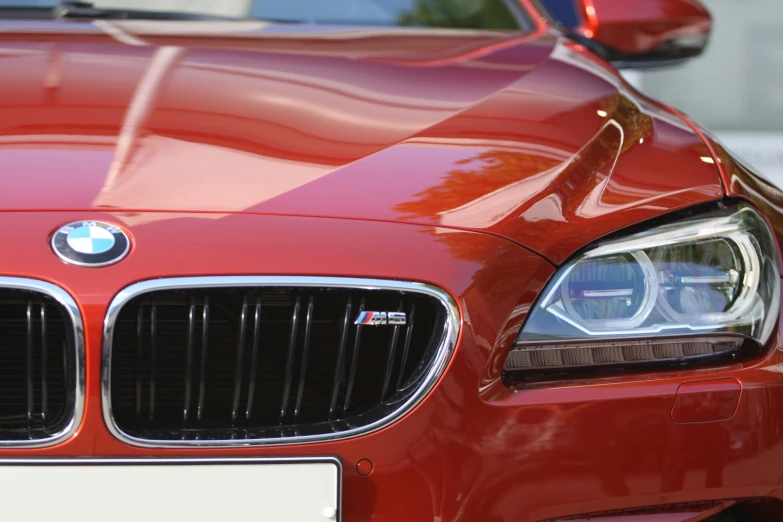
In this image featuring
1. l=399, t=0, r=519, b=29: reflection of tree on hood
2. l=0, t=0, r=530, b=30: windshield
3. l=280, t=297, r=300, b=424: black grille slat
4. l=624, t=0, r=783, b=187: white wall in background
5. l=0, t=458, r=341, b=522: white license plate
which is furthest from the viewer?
l=624, t=0, r=783, b=187: white wall in background

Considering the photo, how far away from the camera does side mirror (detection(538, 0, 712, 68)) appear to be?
2518mm

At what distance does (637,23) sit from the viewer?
2512mm

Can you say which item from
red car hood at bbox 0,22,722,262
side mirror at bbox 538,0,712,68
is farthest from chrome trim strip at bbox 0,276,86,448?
side mirror at bbox 538,0,712,68

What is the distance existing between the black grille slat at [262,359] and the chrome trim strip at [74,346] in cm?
5

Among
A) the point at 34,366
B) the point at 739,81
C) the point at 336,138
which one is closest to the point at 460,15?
the point at 336,138

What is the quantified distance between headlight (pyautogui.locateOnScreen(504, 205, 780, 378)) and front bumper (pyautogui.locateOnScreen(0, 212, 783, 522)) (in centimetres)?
5

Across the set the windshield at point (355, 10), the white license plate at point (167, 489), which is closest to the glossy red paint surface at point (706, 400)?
the white license plate at point (167, 489)

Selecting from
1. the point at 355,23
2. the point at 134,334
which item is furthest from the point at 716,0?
the point at 134,334

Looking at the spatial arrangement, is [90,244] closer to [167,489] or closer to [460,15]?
[167,489]

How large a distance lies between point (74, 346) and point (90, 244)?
0.41 ft

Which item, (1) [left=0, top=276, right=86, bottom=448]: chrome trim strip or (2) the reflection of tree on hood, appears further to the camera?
(2) the reflection of tree on hood

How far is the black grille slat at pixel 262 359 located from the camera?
1.29 metres

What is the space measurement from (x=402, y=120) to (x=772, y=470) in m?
0.72

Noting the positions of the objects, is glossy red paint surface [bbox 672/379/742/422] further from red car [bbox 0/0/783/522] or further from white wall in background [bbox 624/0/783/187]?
white wall in background [bbox 624/0/783/187]
